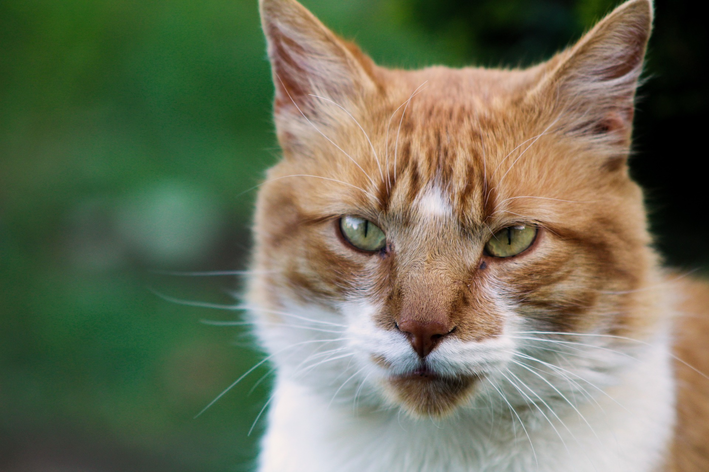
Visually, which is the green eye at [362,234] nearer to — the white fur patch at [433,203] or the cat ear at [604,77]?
the white fur patch at [433,203]

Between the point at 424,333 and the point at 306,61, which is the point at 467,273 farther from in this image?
the point at 306,61

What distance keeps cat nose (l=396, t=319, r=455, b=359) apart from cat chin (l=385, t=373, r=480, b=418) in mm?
103

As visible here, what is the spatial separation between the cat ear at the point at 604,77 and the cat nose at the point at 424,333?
33.0 inches

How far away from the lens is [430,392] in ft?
5.73

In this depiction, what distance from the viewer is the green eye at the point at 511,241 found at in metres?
1.83

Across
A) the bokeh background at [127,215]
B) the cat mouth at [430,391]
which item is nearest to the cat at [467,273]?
the cat mouth at [430,391]

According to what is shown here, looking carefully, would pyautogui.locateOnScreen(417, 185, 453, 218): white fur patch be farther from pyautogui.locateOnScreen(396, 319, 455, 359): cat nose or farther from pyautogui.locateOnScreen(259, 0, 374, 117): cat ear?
pyautogui.locateOnScreen(259, 0, 374, 117): cat ear

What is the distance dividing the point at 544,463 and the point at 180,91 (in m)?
3.99

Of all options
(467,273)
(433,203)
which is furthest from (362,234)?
(467,273)

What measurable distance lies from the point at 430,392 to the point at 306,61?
117cm

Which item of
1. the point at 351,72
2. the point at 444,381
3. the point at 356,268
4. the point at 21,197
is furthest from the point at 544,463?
the point at 21,197

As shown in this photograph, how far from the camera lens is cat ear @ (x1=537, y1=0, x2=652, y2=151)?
1.84m

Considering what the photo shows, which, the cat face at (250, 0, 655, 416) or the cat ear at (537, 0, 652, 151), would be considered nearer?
the cat face at (250, 0, 655, 416)

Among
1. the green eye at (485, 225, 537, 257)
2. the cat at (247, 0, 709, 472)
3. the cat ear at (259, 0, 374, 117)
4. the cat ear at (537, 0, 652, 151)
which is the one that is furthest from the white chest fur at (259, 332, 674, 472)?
the cat ear at (259, 0, 374, 117)
